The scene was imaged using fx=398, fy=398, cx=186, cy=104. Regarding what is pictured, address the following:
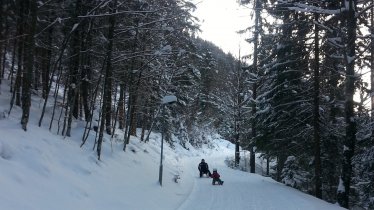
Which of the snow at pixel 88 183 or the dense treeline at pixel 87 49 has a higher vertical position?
the dense treeline at pixel 87 49

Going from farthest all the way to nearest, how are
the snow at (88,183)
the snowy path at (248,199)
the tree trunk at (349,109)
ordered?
the tree trunk at (349,109), the snowy path at (248,199), the snow at (88,183)

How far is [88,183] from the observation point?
36.2 ft

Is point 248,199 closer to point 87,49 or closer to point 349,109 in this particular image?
point 349,109

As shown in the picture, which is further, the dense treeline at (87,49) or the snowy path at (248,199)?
the snowy path at (248,199)

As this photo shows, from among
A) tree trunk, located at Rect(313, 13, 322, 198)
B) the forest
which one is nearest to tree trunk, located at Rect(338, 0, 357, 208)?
the forest

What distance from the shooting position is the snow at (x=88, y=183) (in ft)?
27.6

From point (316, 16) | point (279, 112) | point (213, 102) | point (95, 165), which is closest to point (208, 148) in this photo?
point (213, 102)

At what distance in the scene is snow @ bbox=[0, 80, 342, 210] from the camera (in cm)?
841

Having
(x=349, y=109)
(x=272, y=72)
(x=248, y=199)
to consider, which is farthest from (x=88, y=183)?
(x=272, y=72)

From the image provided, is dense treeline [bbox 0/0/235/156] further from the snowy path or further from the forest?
the snowy path

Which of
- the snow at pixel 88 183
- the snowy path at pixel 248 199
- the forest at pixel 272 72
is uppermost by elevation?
the forest at pixel 272 72

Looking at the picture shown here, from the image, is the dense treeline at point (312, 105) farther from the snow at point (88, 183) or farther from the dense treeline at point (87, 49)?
the dense treeline at point (87, 49)

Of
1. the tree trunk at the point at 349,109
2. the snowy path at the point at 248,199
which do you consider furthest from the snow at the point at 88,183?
the tree trunk at the point at 349,109

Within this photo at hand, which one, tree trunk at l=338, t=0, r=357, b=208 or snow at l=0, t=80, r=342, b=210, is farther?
tree trunk at l=338, t=0, r=357, b=208
